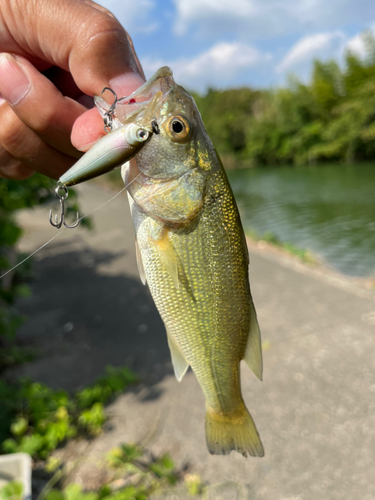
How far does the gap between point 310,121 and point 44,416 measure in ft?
184

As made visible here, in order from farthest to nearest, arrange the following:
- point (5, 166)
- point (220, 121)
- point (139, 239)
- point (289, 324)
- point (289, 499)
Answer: point (220, 121), point (289, 324), point (289, 499), point (5, 166), point (139, 239)

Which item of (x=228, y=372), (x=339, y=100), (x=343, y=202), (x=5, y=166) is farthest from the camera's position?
(x=339, y=100)

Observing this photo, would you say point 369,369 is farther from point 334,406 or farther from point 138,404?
point 138,404

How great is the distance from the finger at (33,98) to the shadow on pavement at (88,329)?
150 inches

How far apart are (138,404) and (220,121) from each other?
64720mm

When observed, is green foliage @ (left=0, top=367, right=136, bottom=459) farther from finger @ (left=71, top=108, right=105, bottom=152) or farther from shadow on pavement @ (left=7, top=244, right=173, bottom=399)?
finger @ (left=71, top=108, right=105, bottom=152)

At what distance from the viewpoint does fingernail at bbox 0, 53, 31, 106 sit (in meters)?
1.47

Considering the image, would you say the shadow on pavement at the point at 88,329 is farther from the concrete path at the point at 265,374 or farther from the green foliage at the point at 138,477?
the green foliage at the point at 138,477

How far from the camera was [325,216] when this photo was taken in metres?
18.2

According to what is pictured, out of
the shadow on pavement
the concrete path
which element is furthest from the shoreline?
the shadow on pavement

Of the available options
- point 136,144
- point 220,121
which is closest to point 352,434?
point 136,144

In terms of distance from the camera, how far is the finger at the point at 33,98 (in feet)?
4.84

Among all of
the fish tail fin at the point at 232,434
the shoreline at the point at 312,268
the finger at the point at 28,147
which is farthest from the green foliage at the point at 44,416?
the shoreline at the point at 312,268

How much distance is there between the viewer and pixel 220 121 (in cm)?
6438
